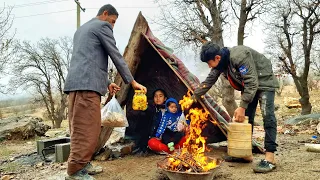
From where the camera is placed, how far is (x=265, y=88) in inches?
143

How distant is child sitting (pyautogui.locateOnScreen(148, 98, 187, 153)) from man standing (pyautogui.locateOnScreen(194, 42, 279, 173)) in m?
1.31

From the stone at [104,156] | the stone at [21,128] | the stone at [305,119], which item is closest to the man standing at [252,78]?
the stone at [104,156]

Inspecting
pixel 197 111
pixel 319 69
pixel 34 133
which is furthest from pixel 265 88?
pixel 319 69

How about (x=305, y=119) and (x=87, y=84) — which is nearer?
(x=87, y=84)

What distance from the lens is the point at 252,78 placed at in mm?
3457

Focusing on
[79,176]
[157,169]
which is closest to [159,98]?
[157,169]

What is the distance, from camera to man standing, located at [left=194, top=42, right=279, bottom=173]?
3498 mm

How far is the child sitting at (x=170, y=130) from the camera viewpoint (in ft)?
15.7

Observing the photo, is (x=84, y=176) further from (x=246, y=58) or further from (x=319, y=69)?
(x=319, y=69)

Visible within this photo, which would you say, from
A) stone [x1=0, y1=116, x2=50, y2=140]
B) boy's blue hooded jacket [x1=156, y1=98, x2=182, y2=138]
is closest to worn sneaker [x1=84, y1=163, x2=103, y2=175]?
boy's blue hooded jacket [x1=156, y1=98, x2=182, y2=138]

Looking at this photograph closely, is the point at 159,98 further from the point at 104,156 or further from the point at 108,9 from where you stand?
the point at 108,9

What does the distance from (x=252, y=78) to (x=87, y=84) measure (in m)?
1.85

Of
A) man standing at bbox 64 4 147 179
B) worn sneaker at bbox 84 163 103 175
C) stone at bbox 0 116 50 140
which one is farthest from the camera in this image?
stone at bbox 0 116 50 140

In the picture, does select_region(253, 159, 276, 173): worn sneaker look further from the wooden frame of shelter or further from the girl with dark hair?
the girl with dark hair
